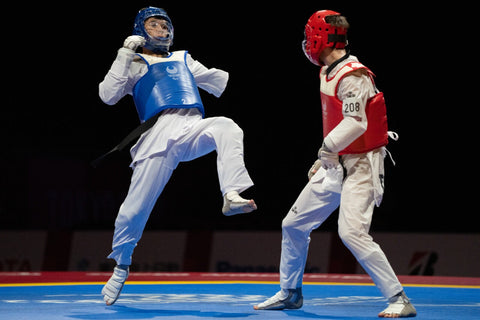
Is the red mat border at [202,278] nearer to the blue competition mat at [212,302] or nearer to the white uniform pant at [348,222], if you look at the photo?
the blue competition mat at [212,302]

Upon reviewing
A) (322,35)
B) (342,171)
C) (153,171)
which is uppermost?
(322,35)

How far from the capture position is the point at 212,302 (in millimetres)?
4824

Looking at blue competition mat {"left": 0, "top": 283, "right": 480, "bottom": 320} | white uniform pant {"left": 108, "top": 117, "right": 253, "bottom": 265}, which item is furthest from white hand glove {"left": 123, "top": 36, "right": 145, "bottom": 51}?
blue competition mat {"left": 0, "top": 283, "right": 480, "bottom": 320}

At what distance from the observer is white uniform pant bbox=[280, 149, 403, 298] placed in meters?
4.03

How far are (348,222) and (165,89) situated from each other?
152 cm

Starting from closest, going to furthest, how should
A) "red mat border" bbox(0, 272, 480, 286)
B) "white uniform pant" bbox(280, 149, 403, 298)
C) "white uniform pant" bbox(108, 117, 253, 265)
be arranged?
1. "white uniform pant" bbox(280, 149, 403, 298)
2. "white uniform pant" bbox(108, 117, 253, 265)
3. "red mat border" bbox(0, 272, 480, 286)

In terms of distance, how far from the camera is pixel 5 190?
11.0 metres

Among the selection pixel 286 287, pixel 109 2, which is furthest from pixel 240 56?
pixel 286 287

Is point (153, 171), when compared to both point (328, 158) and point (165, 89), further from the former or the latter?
point (328, 158)

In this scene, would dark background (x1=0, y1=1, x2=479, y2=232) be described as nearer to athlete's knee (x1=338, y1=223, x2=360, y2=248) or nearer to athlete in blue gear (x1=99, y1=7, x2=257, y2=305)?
athlete in blue gear (x1=99, y1=7, x2=257, y2=305)

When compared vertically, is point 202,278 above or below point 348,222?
below

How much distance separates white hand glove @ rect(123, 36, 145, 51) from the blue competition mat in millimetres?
1663

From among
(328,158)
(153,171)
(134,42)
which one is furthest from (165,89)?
(328,158)

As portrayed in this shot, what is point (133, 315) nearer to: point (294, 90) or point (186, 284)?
point (186, 284)
